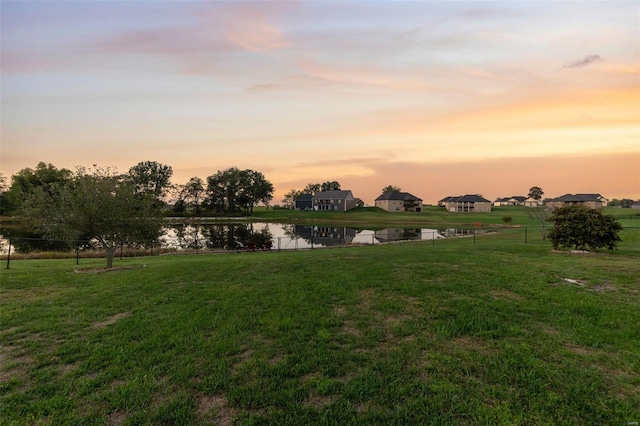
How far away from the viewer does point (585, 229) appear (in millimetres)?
14711

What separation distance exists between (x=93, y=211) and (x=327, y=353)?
12.6 meters

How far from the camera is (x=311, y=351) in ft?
15.8

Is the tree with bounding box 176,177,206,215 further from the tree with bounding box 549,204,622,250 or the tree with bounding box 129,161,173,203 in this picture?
the tree with bounding box 549,204,622,250

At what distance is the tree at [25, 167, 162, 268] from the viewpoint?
13.0 m

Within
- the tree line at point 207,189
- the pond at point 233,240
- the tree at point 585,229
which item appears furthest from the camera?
the tree line at point 207,189

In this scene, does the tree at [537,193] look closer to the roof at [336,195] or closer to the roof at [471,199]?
the roof at [471,199]

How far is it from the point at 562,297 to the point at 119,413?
840 cm

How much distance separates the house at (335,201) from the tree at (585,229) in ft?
285

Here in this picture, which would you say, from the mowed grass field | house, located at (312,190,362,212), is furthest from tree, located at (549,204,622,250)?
house, located at (312,190,362,212)

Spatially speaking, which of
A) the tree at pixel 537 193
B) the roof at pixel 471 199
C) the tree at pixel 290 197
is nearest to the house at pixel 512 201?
the tree at pixel 537 193

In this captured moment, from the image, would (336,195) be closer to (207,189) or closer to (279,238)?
(207,189)

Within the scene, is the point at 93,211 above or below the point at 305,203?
below

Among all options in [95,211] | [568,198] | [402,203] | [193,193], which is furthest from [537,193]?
[95,211]

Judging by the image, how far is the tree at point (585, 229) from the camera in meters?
14.5
